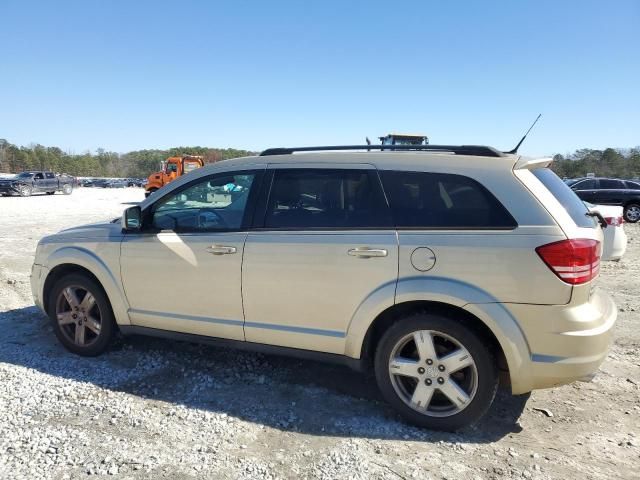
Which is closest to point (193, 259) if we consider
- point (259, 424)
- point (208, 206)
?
point (208, 206)

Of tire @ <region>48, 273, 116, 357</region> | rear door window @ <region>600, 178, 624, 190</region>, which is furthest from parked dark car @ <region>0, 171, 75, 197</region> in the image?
rear door window @ <region>600, 178, 624, 190</region>

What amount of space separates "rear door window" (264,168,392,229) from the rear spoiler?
90 centimetres

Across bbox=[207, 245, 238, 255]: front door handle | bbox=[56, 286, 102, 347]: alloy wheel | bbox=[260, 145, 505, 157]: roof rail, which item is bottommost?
bbox=[56, 286, 102, 347]: alloy wheel

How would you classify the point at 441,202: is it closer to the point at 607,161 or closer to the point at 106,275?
the point at 106,275

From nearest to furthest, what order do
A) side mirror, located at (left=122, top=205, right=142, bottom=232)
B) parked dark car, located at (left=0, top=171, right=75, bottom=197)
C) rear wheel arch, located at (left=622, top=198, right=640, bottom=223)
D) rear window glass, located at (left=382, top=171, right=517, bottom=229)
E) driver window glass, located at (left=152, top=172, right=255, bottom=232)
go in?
rear window glass, located at (left=382, top=171, right=517, bottom=229), driver window glass, located at (left=152, top=172, right=255, bottom=232), side mirror, located at (left=122, top=205, right=142, bottom=232), rear wheel arch, located at (left=622, top=198, right=640, bottom=223), parked dark car, located at (left=0, top=171, right=75, bottom=197)

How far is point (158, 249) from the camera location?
12.3 ft

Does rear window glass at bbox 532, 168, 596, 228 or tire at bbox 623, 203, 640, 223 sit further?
tire at bbox 623, 203, 640, 223

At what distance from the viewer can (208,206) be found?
13.2 feet

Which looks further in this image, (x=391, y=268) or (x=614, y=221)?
(x=614, y=221)

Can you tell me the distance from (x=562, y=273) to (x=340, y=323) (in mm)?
1439

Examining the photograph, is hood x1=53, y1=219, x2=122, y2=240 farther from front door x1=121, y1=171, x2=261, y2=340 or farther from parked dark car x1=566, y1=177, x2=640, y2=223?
parked dark car x1=566, y1=177, x2=640, y2=223

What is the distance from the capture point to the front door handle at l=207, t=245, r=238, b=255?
347cm

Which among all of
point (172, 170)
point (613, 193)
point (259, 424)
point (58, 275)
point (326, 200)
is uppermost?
point (326, 200)

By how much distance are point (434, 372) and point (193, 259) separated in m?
1.99
